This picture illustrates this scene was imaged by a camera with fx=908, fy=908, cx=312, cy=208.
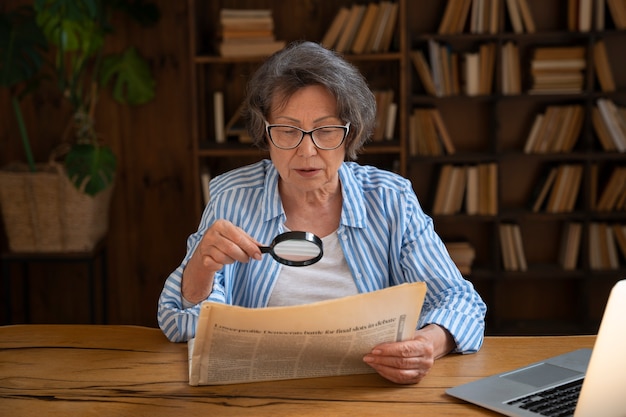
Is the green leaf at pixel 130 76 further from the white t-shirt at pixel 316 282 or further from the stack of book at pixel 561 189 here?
the white t-shirt at pixel 316 282

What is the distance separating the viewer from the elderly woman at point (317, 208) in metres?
2.03

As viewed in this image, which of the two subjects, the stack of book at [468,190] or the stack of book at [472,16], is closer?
the stack of book at [472,16]

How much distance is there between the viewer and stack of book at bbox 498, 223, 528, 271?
13.9 ft

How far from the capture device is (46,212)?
3.85 metres

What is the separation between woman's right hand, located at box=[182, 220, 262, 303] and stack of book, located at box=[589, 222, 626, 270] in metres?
2.81

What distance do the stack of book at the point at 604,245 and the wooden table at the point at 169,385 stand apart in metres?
2.46

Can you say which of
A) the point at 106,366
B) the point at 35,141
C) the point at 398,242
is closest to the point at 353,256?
the point at 398,242

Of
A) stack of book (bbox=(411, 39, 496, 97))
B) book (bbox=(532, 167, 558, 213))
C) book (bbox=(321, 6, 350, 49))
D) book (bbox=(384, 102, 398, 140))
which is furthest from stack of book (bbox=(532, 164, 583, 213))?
book (bbox=(321, 6, 350, 49))

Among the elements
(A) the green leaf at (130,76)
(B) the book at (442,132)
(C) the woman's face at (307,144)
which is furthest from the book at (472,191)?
(C) the woman's face at (307,144)

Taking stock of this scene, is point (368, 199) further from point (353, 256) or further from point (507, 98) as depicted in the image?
point (507, 98)

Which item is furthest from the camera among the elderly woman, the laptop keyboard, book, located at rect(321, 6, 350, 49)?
book, located at rect(321, 6, 350, 49)

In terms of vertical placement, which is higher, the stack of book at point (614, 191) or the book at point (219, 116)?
the book at point (219, 116)

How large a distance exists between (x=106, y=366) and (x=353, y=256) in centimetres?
66

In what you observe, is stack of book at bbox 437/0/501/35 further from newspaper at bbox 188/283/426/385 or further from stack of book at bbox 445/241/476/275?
newspaper at bbox 188/283/426/385
